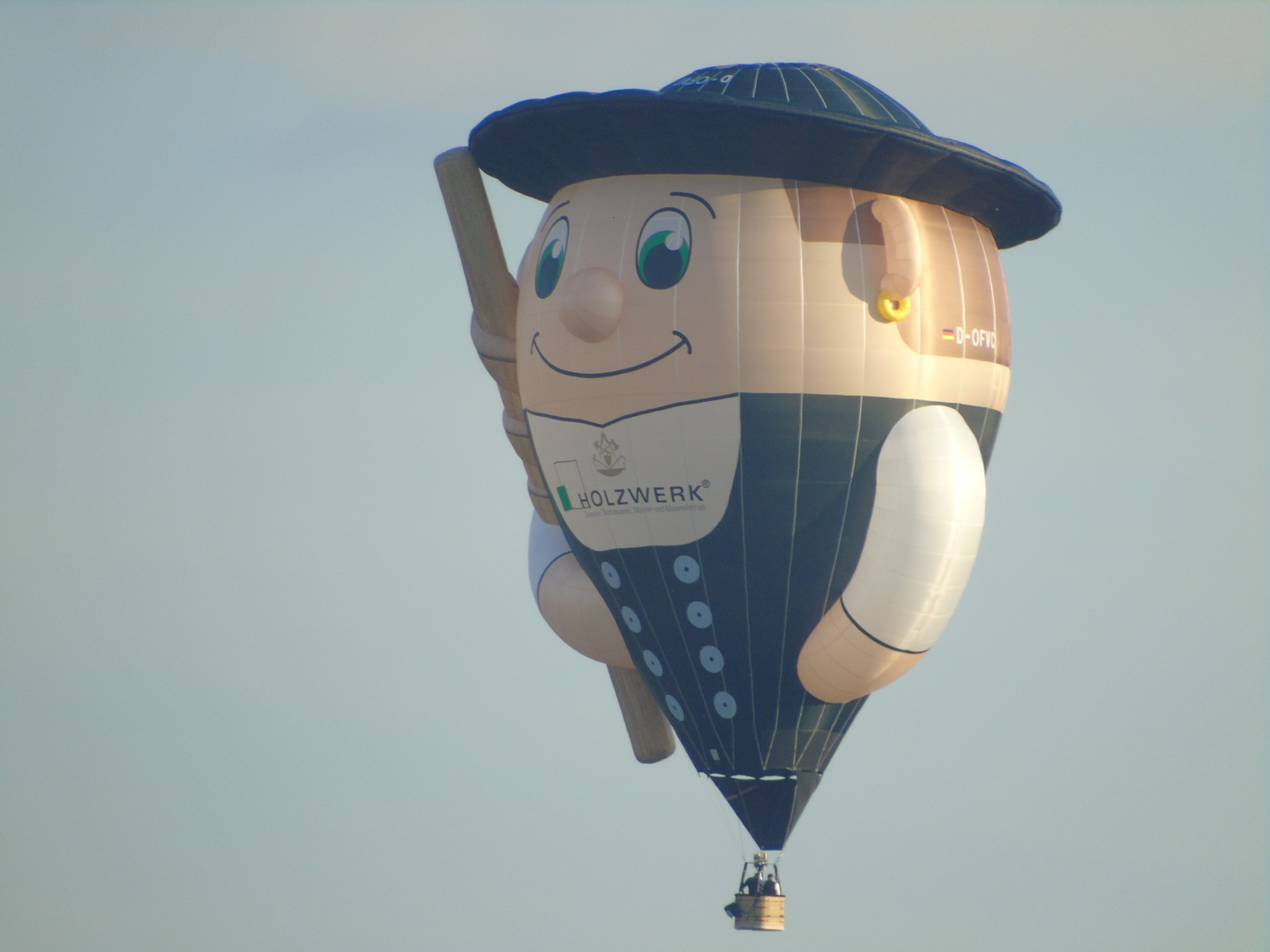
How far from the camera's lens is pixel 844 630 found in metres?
24.8

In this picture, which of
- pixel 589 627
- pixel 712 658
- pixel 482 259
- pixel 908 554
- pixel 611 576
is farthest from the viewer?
pixel 589 627

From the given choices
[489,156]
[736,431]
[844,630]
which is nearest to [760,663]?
[844,630]

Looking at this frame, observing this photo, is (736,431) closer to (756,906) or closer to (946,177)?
(946,177)

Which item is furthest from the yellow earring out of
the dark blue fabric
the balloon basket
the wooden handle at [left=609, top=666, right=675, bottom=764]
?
the balloon basket

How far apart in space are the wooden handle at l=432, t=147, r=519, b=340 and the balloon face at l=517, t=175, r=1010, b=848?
862 mm

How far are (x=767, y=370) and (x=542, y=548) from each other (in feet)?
17.0

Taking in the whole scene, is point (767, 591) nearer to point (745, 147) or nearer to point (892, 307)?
Answer: point (892, 307)

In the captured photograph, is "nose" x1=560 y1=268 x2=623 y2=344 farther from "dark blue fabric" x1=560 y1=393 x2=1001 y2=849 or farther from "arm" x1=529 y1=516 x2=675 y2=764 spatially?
"arm" x1=529 y1=516 x2=675 y2=764

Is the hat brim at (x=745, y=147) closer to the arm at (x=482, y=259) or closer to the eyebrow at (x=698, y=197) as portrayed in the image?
the eyebrow at (x=698, y=197)

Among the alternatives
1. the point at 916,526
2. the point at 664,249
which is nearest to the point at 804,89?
the point at 664,249

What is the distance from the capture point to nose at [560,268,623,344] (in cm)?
2444

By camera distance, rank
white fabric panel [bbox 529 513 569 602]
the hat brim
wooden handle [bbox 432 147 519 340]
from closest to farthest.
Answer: the hat brim → wooden handle [bbox 432 147 519 340] → white fabric panel [bbox 529 513 569 602]

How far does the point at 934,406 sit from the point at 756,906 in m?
6.03

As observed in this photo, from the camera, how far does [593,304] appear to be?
80.1 feet
